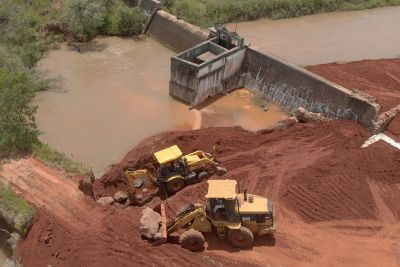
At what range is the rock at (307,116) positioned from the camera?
20413 millimetres

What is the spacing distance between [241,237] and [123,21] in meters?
19.4

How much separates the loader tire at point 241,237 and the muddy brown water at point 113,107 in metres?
6.76

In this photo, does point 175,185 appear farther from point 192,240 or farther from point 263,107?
point 263,107

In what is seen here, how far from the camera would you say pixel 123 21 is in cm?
2880

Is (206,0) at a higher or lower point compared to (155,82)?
higher

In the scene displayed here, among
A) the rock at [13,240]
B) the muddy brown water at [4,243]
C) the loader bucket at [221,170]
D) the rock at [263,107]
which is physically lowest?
the muddy brown water at [4,243]

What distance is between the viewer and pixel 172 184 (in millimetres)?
15656

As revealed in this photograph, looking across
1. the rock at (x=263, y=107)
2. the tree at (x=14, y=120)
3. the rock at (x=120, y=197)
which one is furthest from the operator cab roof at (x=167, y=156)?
the rock at (x=263, y=107)

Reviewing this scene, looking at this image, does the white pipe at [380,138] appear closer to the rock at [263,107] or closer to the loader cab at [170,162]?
the rock at [263,107]

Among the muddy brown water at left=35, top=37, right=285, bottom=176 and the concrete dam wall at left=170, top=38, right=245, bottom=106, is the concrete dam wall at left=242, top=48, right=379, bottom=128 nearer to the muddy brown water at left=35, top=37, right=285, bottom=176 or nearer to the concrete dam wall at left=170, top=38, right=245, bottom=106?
the muddy brown water at left=35, top=37, right=285, bottom=176

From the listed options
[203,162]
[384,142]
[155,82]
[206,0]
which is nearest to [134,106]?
[155,82]

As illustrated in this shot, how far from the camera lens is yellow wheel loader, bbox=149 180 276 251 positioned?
1315 cm

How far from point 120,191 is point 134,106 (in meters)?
6.58

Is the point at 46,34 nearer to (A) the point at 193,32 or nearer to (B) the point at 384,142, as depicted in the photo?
(A) the point at 193,32
